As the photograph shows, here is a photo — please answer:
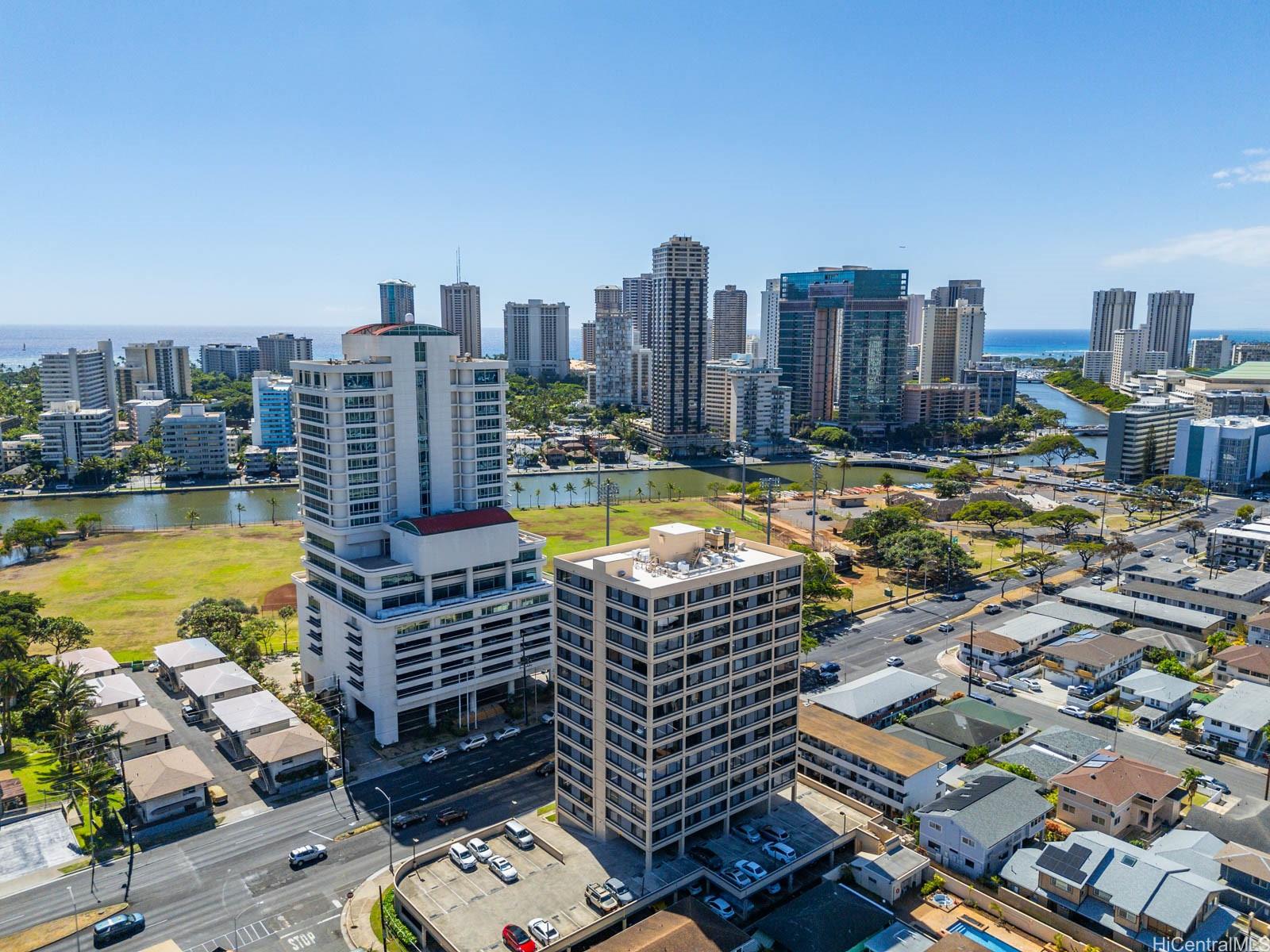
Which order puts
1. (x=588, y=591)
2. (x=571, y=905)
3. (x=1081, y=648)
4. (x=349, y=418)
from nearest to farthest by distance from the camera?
(x=571, y=905)
(x=588, y=591)
(x=349, y=418)
(x=1081, y=648)

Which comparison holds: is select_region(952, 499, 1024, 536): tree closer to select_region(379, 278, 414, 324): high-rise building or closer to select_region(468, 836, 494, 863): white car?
select_region(379, 278, 414, 324): high-rise building

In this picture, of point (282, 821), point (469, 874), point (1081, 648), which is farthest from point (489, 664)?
point (1081, 648)

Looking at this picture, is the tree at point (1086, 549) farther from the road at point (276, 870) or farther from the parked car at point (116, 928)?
the parked car at point (116, 928)

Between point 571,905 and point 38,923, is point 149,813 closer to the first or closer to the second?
point 38,923

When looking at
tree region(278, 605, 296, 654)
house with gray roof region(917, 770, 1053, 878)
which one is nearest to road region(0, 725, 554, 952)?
house with gray roof region(917, 770, 1053, 878)

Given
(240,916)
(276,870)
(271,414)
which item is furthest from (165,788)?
(271,414)

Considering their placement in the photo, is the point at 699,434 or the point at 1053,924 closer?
the point at 1053,924

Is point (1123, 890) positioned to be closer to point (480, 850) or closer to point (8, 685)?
point (480, 850)

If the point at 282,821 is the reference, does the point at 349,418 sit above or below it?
above
